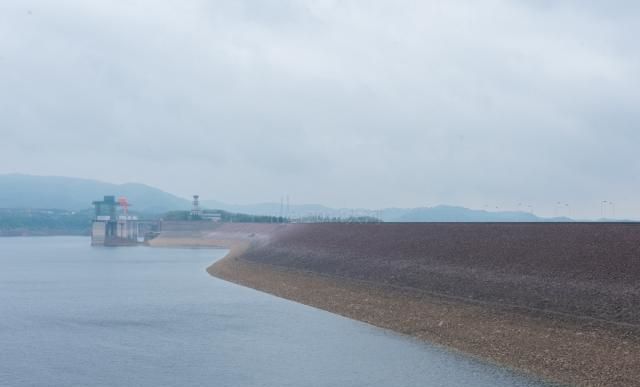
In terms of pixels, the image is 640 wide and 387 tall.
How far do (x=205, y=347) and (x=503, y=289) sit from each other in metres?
17.4

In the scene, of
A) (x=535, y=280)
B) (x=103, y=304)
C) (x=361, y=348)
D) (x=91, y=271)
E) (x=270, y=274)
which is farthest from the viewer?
(x=91, y=271)

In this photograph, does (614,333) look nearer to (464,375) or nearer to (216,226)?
(464,375)

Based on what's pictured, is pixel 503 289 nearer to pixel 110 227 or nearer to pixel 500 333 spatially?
pixel 500 333

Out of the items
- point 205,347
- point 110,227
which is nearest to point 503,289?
point 205,347

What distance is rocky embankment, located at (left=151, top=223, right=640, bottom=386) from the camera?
2997 centimetres

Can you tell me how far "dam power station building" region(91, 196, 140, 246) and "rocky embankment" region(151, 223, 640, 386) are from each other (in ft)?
405

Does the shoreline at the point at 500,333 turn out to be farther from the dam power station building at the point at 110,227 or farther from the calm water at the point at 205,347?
the dam power station building at the point at 110,227

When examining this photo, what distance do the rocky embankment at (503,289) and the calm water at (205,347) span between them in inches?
88.5

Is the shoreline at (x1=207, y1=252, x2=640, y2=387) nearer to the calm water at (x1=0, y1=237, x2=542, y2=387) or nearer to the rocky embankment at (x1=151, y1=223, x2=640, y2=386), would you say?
the rocky embankment at (x1=151, y1=223, x2=640, y2=386)

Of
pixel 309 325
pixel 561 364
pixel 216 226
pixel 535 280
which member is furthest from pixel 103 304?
pixel 216 226

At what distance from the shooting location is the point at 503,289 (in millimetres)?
41844

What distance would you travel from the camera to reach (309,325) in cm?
4175

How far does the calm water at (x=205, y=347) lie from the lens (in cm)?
2873

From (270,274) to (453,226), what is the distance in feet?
67.3
